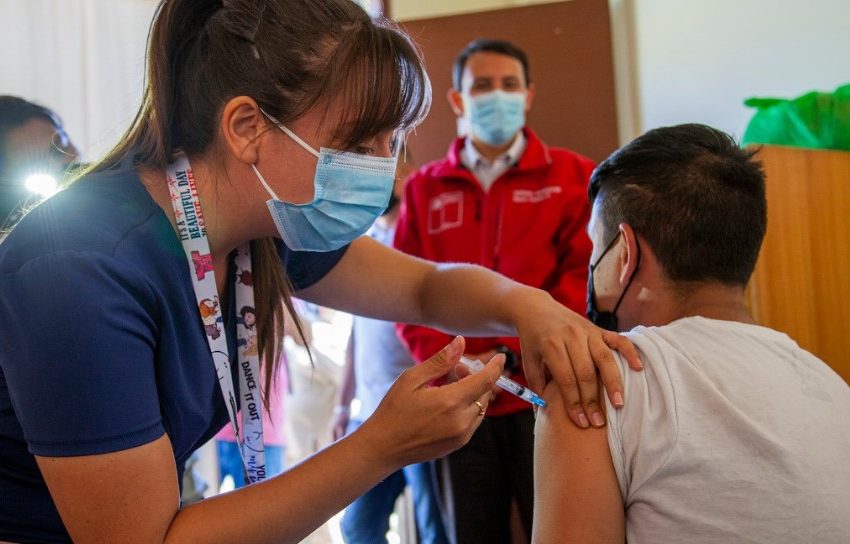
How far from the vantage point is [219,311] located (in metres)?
1.16

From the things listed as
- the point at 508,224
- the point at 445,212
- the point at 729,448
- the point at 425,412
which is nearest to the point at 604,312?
the point at 729,448

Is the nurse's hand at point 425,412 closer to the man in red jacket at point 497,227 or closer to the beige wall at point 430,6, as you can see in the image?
the man in red jacket at point 497,227

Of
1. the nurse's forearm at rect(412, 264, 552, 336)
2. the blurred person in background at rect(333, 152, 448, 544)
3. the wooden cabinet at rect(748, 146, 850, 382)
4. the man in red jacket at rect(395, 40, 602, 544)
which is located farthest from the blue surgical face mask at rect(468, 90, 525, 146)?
the nurse's forearm at rect(412, 264, 552, 336)

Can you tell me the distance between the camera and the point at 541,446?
1.13 meters

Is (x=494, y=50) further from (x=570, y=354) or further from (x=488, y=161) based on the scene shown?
(x=570, y=354)

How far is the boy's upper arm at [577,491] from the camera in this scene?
1036 mm

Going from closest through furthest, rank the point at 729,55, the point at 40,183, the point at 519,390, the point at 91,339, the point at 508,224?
the point at 91,339, the point at 519,390, the point at 40,183, the point at 508,224, the point at 729,55

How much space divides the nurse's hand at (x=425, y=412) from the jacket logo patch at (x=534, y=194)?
1459 millimetres

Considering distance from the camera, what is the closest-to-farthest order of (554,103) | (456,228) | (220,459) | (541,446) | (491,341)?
(541,446)
(491,341)
(456,228)
(554,103)
(220,459)

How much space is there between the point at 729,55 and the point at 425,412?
8.76ft

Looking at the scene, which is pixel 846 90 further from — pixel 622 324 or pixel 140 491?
pixel 140 491

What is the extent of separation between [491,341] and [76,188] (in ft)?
4.68

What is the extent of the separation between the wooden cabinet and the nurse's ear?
1.60m

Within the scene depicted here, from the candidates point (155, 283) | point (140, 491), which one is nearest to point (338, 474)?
point (140, 491)
